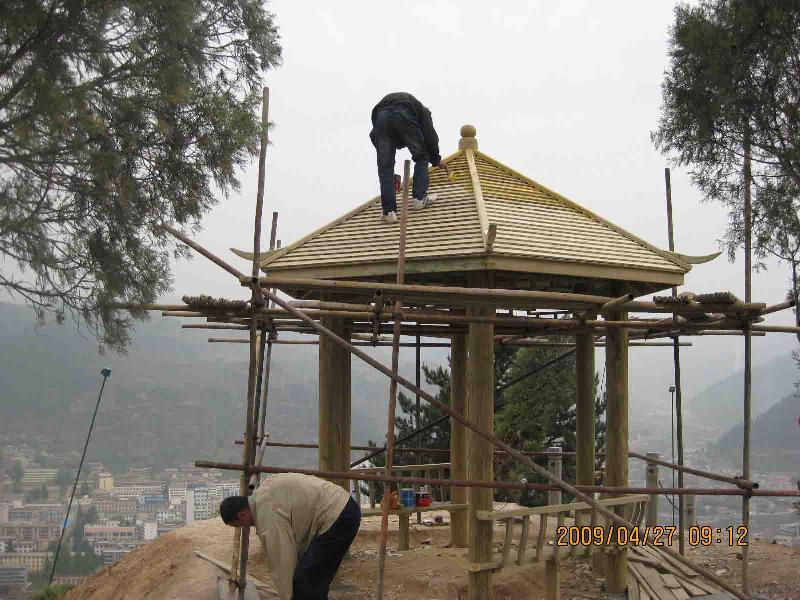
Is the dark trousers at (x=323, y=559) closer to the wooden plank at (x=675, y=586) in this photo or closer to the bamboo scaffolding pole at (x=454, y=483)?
the bamboo scaffolding pole at (x=454, y=483)

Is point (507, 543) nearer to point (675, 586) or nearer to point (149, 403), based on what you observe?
point (675, 586)

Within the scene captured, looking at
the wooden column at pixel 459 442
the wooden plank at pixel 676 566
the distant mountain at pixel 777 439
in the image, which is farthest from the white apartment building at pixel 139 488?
the wooden plank at pixel 676 566

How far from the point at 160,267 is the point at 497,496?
1489 cm

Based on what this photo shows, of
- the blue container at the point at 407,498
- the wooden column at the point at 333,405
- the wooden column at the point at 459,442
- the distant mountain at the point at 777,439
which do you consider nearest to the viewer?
the wooden column at the point at 333,405

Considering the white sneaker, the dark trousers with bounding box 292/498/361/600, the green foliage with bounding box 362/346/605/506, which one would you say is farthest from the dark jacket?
the green foliage with bounding box 362/346/605/506

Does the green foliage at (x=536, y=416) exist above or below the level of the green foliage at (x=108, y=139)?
below

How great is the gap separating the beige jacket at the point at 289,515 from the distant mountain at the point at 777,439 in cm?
5412

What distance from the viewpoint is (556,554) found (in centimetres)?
926

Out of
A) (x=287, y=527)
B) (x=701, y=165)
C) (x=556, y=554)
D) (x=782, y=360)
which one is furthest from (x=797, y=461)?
(x=287, y=527)

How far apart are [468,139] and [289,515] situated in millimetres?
6605

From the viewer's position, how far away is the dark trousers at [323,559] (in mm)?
6746

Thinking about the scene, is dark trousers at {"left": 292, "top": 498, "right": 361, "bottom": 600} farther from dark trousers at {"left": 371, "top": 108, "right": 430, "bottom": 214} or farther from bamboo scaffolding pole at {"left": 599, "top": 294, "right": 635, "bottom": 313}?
dark trousers at {"left": 371, "top": 108, "right": 430, "bottom": 214}

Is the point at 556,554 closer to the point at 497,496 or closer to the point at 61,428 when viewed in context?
the point at 497,496

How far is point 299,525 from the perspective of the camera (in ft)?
22.6
